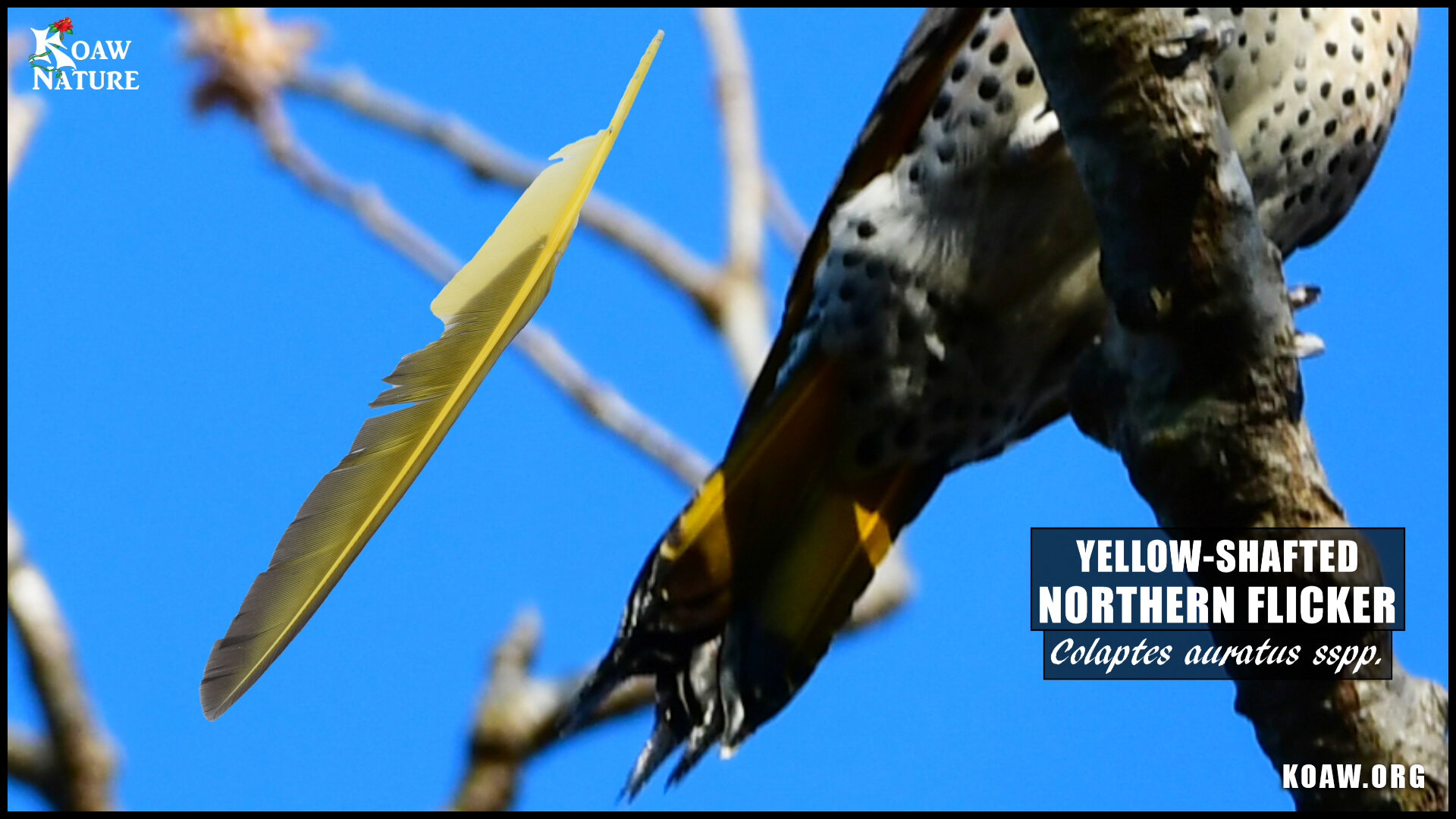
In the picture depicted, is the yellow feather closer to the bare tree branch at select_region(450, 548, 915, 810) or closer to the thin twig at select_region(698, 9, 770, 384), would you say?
the bare tree branch at select_region(450, 548, 915, 810)

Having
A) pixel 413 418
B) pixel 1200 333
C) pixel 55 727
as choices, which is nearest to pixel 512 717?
pixel 55 727

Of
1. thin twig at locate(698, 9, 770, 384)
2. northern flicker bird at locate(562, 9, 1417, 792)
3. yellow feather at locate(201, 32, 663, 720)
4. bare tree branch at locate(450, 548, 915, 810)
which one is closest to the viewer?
yellow feather at locate(201, 32, 663, 720)

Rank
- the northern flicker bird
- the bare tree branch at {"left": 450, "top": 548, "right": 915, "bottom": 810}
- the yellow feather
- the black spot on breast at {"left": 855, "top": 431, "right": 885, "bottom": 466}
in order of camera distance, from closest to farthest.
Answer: the yellow feather → the northern flicker bird → the black spot on breast at {"left": 855, "top": 431, "right": 885, "bottom": 466} → the bare tree branch at {"left": 450, "top": 548, "right": 915, "bottom": 810}

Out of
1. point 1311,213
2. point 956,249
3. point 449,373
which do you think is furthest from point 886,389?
point 449,373

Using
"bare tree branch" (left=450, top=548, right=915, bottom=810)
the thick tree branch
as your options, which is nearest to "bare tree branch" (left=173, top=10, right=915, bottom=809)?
"bare tree branch" (left=450, top=548, right=915, bottom=810)

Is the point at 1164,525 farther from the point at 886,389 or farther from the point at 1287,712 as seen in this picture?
the point at 886,389

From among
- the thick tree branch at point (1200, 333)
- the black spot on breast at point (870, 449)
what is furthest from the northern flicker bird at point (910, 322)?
the thick tree branch at point (1200, 333)
